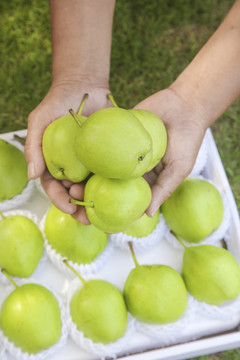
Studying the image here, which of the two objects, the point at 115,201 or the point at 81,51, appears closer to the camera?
the point at 115,201

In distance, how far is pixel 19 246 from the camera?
3.81ft

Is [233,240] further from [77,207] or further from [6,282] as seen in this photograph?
[6,282]

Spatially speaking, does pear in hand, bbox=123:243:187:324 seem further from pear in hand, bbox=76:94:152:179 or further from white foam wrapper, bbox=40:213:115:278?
pear in hand, bbox=76:94:152:179

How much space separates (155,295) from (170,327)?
13 centimetres

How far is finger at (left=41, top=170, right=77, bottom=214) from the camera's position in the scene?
1.04 metres

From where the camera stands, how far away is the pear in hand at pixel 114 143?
799mm

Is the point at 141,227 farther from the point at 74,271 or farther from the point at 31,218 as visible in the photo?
the point at 31,218

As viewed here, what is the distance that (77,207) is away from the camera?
3.50 ft

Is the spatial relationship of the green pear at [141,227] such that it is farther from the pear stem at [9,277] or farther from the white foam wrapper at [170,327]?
the pear stem at [9,277]

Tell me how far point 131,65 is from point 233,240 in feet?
3.80

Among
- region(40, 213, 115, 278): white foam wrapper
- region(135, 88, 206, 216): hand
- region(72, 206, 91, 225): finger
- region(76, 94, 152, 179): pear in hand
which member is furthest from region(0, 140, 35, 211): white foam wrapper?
region(76, 94, 152, 179): pear in hand

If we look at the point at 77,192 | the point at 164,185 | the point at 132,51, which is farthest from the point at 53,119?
the point at 132,51

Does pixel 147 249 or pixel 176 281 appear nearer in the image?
pixel 176 281

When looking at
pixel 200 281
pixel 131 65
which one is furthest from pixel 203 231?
pixel 131 65
